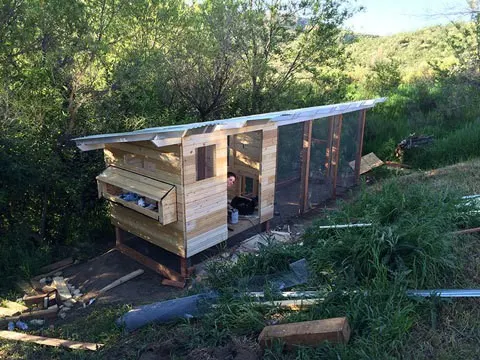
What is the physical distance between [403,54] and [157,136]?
3084cm

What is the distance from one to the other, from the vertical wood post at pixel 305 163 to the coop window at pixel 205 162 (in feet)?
9.37

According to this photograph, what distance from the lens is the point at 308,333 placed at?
3.00 m

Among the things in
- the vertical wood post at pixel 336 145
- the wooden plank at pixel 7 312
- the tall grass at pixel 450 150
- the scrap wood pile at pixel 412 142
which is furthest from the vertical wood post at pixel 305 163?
the wooden plank at pixel 7 312

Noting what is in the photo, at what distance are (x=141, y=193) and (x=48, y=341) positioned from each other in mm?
2359

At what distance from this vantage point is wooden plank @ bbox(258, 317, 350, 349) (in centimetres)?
295

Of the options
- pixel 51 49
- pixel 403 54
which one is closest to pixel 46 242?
pixel 51 49

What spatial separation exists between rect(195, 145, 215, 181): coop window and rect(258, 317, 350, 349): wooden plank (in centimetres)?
368

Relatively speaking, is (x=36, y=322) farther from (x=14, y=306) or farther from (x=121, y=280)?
(x=121, y=280)

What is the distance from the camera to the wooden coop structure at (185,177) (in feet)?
19.6

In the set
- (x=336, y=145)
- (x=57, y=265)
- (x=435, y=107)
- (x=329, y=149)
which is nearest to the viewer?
(x=57, y=265)

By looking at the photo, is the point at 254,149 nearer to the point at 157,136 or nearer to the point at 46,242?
the point at 157,136

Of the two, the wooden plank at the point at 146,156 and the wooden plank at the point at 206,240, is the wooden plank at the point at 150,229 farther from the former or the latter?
the wooden plank at the point at 146,156

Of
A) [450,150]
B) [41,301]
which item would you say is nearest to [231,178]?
[41,301]

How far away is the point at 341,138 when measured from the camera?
1003cm
